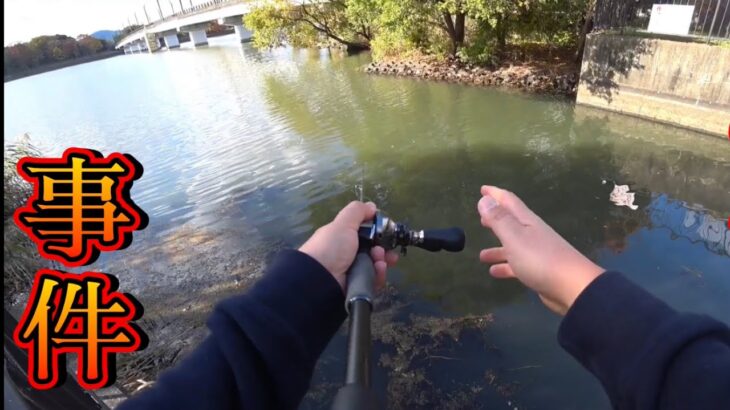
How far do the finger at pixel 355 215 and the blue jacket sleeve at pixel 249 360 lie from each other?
1.35ft

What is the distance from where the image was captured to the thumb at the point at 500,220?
5.03ft

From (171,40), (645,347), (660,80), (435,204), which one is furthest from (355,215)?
(171,40)

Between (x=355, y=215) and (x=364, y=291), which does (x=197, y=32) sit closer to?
(x=355, y=215)

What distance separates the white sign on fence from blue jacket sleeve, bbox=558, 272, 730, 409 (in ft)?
47.0

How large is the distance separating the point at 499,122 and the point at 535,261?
12645 mm

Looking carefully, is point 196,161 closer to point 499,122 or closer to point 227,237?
point 227,237

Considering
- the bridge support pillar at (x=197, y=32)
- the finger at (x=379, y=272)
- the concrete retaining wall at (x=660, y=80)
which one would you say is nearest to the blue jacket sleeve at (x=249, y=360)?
the finger at (x=379, y=272)

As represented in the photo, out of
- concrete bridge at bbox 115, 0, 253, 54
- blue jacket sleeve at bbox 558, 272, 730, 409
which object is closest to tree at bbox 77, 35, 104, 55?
concrete bridge at bbox 115, 0, 253, 54

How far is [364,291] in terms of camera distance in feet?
4.55

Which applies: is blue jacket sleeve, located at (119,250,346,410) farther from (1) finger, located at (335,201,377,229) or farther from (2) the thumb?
(2) the thumb

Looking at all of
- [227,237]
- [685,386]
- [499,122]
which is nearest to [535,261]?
[685,386]

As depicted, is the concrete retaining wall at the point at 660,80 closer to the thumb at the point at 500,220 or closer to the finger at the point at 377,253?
the thumb at the point at 500,220

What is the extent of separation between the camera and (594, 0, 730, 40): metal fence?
35.9 feet

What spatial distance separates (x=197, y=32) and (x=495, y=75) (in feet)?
196
